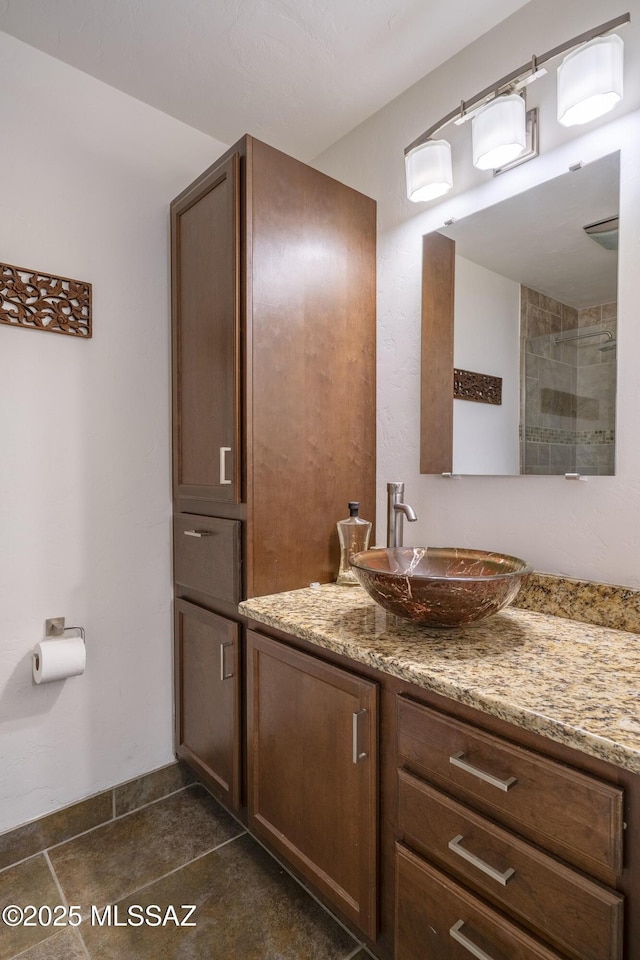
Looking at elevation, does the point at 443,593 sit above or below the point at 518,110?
below

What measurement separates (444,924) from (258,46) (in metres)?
2.27

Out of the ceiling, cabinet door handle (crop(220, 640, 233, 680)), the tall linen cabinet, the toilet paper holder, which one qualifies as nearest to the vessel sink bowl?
the tall linen cabinet

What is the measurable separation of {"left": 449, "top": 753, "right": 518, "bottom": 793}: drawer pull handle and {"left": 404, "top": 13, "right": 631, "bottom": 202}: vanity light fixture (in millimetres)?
1451

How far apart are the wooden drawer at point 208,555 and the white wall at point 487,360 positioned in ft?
2.43

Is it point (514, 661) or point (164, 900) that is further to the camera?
point (164, 900)

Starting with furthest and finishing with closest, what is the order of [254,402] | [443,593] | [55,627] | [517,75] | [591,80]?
[55,627] → [254,402] → [517,75] → [591,80] → [443,593]

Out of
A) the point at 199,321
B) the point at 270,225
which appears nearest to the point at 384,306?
the point at 270,225

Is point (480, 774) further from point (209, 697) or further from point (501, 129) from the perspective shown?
point (501, 129)

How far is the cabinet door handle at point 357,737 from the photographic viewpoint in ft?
3.62

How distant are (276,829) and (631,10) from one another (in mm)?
2236

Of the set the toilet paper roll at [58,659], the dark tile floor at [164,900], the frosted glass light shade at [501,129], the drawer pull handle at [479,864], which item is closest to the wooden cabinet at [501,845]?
the drawer pull handle at [479,864]

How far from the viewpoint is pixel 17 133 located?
157cm

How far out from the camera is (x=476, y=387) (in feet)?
5.15

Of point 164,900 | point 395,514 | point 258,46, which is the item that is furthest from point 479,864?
point 258,46
